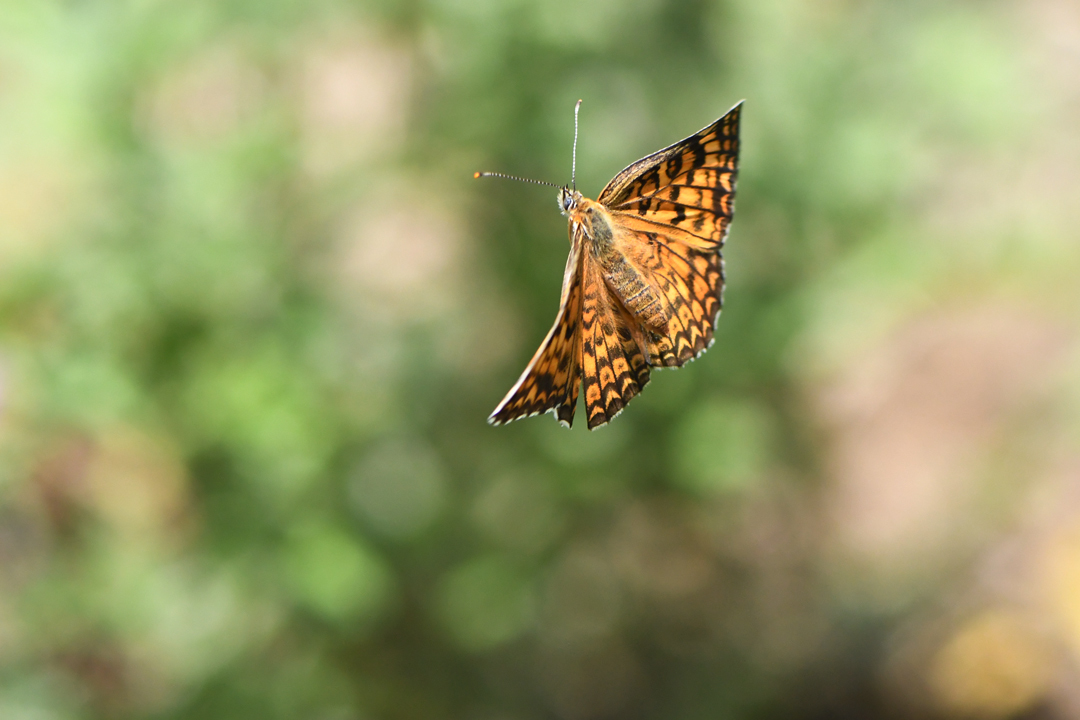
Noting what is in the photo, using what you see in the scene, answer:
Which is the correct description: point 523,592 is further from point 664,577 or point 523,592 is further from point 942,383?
point 942,383

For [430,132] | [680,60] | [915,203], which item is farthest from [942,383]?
[430,132]

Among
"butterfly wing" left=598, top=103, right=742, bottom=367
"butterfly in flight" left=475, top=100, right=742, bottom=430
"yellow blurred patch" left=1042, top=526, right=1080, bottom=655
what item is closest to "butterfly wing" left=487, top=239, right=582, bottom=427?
"butterfly in flight" left=475, top=100, right=742, bottom=430

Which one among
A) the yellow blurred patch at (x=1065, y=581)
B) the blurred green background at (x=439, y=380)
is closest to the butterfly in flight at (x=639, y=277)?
the blurred green background at (x=439, y=380)

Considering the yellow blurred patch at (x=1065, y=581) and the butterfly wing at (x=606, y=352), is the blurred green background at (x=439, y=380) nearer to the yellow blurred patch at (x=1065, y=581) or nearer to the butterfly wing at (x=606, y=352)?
the yellow blurred patch at (x=1065, y=581)

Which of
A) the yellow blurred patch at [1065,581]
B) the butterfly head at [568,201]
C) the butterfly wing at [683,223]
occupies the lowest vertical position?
the butterfly wing at [683,223]

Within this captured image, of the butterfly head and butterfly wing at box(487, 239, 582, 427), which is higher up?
the butterfly head

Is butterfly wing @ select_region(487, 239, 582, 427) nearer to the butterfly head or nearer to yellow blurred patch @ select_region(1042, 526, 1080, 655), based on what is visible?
the butterfly head

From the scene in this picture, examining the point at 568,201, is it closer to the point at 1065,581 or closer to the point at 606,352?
the point at 606,352

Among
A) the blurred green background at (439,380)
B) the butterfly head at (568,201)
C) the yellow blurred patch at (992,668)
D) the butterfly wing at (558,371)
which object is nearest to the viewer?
the butterfly wing at (558,371)
